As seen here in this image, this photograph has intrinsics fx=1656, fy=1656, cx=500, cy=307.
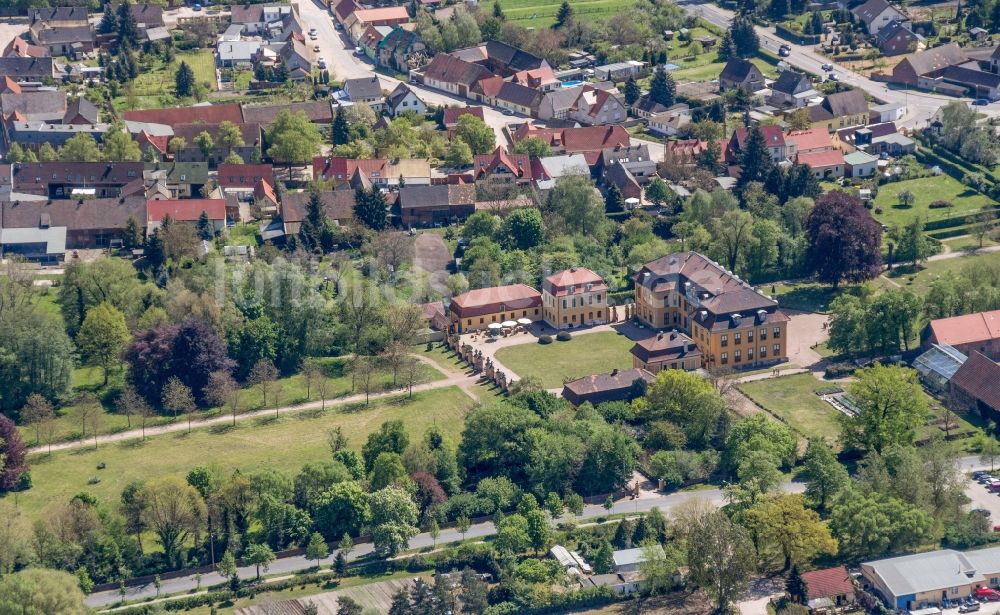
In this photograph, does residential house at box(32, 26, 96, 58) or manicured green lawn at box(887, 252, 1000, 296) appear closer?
manicured green lawn at box(887, 252, 1000, 296)

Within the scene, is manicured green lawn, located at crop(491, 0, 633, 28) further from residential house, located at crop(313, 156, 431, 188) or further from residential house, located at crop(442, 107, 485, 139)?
residential house, located at crop(313, 156, 431, 188)

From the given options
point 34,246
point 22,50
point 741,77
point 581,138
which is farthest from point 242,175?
point 741,77

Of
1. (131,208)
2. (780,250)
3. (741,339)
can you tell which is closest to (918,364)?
(741,339)

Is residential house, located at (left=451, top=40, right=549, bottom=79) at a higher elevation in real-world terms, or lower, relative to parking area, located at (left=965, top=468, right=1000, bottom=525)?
higher

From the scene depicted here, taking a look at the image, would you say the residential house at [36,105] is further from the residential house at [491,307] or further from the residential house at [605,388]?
the residential house at [605,388]

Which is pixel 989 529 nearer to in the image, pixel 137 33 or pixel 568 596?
pixel 568 596

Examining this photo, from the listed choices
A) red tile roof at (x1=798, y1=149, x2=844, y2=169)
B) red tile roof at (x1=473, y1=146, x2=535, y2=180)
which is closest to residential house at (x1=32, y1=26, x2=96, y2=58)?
red tile roof at (x1=473, y1=146, x2=535, y2=180)

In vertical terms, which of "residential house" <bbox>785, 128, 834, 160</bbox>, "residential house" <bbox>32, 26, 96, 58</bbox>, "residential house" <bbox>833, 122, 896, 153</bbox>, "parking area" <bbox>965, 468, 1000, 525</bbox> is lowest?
"parking area" <bbox>965, 468, 1000, 525</bbox>
